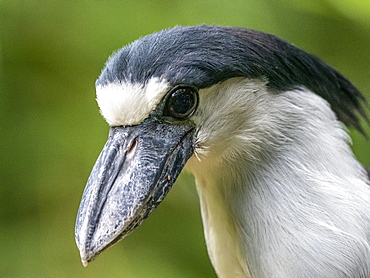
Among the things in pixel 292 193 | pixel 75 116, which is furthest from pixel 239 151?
pixel 75 116

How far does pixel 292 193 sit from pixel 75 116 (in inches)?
49.7

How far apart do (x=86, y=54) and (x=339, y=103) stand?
3.92 feet

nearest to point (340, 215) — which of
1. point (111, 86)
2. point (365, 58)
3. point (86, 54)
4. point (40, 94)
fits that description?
point (111, 86)

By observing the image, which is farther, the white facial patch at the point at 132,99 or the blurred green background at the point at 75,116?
the blurred green background at the point at 75,116

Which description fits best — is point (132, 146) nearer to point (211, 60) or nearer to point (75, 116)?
point (211, 60)

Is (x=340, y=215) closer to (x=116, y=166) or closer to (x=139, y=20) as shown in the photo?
(x=116, y=166)

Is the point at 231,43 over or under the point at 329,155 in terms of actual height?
over

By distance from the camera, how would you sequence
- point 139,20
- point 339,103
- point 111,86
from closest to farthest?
1. point 111,86
2. point 339,103
3. point 139,20

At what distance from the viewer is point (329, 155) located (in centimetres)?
135

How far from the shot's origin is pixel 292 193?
130 centimetres

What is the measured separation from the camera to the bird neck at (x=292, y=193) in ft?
4.14

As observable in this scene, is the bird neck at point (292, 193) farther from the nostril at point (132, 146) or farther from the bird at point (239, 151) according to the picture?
the nostril at point (132, 146)

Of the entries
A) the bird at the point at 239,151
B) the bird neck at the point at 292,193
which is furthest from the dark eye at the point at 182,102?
the bird neck at the point at 292,193

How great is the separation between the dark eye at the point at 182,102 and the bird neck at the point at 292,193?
0.16m
